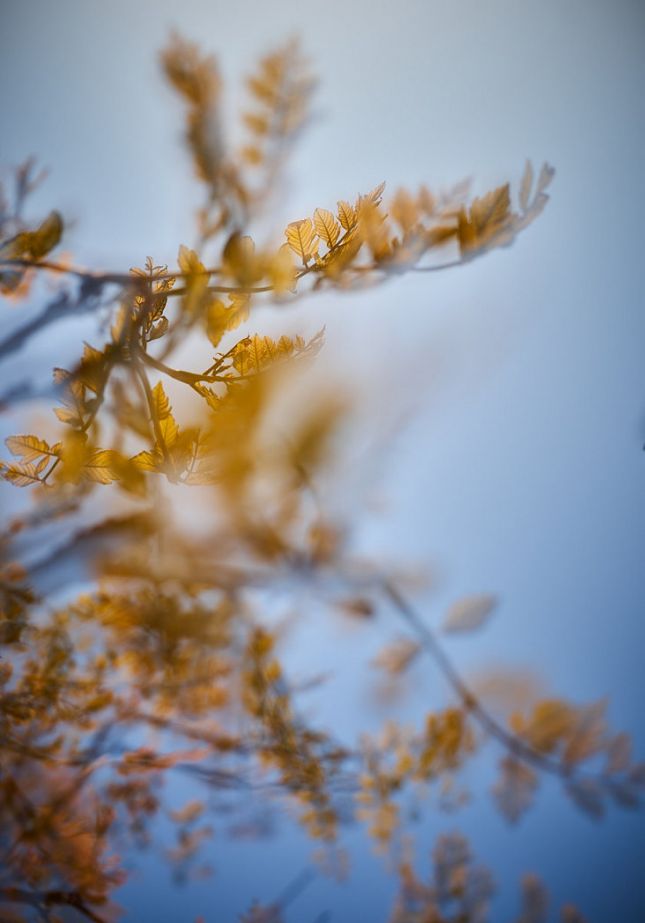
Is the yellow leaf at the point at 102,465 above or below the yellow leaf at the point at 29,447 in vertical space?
below

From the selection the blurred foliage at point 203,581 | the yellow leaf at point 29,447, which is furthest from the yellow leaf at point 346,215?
the yellow leaf at point 29,447

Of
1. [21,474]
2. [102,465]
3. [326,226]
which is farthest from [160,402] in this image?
[326,226]

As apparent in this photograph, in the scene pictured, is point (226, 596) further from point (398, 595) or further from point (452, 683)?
point (452, 683)

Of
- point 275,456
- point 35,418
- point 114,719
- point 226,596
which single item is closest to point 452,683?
point 226,596

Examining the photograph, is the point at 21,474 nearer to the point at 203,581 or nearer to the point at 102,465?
the point at 102,465

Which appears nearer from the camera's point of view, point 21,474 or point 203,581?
point 21,474

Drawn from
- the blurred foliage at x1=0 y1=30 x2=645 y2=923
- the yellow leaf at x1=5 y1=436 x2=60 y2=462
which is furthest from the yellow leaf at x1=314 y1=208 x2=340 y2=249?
the yellow leaf at x1=5 y1=436 x2=60 y2=462

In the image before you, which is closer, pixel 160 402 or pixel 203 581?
pixel 160 402

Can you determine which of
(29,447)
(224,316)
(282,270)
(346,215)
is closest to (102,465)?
(29,447)

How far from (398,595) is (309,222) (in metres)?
1.09

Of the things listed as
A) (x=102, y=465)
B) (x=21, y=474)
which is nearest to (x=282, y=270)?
(x=102, y=465)

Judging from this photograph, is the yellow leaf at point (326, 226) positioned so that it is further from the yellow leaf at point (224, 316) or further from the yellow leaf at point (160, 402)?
the yellow leaf at point (160, 402)

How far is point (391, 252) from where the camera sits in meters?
0.66

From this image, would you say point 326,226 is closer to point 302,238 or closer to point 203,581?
point 302,238
